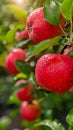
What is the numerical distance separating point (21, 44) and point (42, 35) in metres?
0.35

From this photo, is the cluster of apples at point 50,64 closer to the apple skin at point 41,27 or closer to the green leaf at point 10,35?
the apple skin at point 41,27

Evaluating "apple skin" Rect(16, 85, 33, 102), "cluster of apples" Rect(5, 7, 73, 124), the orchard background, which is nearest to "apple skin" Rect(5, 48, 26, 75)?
the orchard background

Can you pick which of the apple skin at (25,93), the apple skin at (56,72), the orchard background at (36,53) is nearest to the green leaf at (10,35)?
the orchard background at (36,53)

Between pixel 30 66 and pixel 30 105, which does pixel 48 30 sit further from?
pixel 30 105

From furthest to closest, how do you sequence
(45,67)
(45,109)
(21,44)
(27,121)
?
1. (27,121)
2. (45,109)
3. (21,44)
4. (45,67)

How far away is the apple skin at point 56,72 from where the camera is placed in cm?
77

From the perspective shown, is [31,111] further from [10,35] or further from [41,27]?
[41,27]

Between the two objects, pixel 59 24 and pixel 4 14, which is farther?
pixel 4 14

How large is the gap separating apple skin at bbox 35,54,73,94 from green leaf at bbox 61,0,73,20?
0.10 metres

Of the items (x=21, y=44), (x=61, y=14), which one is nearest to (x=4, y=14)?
(x=21, y=44)

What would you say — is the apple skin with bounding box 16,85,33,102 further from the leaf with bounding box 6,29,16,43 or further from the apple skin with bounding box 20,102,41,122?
the leaf with bounding box 6,29,16,43

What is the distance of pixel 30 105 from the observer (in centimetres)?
176

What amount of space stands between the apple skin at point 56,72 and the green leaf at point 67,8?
98 millimetres

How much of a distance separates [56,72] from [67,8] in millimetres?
155
